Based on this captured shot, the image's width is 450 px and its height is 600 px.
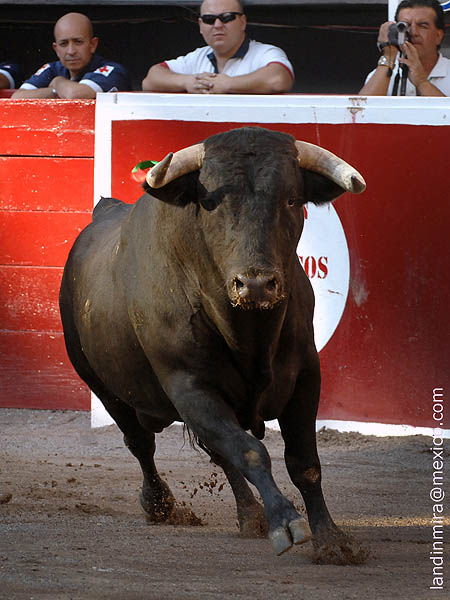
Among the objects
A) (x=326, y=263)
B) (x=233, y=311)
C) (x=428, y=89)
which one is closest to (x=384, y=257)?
(x=326, y=263)

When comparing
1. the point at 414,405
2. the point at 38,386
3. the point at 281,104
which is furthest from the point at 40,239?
the point at 414,405

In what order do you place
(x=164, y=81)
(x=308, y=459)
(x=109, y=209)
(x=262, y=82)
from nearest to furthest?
1. (x=308, y=459)
2. (x=109, y=209)
3. (x=262, y=82)
4. (x=164, y=81)

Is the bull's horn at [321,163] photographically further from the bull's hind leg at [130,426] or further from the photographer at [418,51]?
the photographer at [418,51]

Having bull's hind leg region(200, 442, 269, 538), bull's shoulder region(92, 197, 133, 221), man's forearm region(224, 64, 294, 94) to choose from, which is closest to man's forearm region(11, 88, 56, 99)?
man's forearm region(224, 64, 294, 94)

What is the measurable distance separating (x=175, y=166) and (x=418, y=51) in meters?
2.99

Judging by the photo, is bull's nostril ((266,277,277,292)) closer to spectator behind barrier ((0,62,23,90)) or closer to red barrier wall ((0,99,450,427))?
red barrier wall ((0,99,450,427))

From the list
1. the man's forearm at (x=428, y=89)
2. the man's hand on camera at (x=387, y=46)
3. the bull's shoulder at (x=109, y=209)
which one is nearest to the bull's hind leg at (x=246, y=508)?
the bull's shoulder at (x=109, y=209)

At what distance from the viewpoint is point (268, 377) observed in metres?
3.53

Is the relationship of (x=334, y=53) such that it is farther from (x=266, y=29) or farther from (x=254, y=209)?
(x=254, y=209)

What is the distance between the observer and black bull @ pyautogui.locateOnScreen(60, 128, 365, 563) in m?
3.17

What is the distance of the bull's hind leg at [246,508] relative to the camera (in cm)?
407

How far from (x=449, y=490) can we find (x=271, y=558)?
158 cm

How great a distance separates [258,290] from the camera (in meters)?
3.03

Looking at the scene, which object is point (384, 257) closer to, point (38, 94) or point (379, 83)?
point (379, 83)
